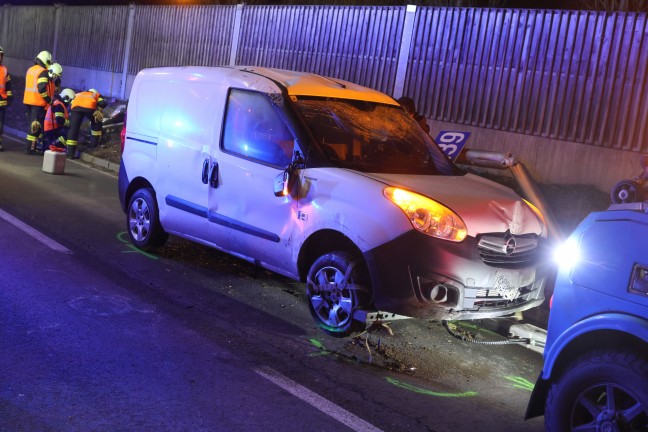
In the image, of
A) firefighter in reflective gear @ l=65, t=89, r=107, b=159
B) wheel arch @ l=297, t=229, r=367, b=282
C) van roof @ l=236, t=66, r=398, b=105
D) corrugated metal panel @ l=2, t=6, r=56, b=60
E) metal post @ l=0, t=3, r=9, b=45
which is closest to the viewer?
wheel arch @ l=297, t=229, r=367, b=282

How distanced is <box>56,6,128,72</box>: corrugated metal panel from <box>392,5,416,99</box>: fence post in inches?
478

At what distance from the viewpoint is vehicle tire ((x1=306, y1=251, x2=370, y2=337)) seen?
5.46 m

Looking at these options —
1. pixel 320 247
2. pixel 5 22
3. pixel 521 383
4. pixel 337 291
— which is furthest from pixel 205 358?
pixel 5 22

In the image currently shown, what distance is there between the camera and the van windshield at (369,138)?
19.9 feet

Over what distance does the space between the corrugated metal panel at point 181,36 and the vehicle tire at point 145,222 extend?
39.8 feet

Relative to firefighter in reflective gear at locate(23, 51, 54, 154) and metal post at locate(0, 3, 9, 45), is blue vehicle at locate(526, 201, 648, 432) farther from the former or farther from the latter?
metal post at locate(0, 3, 9, 45)

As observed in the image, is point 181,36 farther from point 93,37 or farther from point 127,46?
point 93,37

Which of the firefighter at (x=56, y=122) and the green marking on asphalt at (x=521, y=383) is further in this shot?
the firefighter at (x=56, y=122)

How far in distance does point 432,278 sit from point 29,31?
2945 centimetres

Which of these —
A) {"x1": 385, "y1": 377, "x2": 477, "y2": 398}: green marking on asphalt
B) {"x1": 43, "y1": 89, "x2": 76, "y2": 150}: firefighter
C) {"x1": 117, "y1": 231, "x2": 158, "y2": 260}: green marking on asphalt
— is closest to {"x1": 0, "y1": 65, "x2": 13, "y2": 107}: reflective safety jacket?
{"x1": 43, "y1": 89, "x2": 76, "y2": 150}: firefighter

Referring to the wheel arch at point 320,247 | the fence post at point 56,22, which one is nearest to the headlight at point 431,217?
the wheel arch at point 320,247

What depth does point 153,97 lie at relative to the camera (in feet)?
25.0

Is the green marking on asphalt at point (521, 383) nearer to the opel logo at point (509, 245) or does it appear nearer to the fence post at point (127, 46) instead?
the opel logo at point (509, 245)

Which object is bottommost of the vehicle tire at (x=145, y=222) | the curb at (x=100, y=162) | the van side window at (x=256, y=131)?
the curb at (x=100, y=162)
